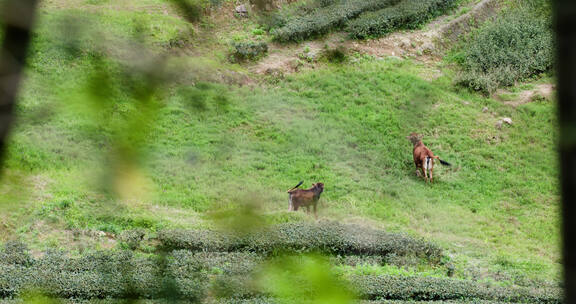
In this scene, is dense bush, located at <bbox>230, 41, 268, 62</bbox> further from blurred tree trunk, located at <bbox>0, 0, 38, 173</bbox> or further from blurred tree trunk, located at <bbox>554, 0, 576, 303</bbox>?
blurred tree trunk, located at <bbox>554, 0, 576, 303</bbox>

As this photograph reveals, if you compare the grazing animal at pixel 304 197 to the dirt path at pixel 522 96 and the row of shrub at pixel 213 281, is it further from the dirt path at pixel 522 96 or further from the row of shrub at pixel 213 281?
the dirt path at pixel 522 96

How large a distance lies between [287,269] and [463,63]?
12025mm

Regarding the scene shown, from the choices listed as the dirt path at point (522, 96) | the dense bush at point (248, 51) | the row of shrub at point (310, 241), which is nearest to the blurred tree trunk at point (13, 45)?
the row of shrub at point (310, 241)

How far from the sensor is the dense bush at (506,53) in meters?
12.2

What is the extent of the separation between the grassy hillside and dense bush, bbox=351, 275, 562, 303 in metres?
0.44

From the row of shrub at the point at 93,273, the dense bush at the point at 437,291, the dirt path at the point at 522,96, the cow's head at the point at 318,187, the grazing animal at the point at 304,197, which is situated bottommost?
the dense bush at the point at 437,291

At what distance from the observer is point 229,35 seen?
12.0 m

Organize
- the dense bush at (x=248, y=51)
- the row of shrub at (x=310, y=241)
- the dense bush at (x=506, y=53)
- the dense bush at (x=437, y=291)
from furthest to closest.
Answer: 1. the dense bush at (x=506, y=53)
2. the dense bush at (x=248, y=51)
3. the row of shrub at (x=310, y=241)
4. the dense bush at (x=437, y=291)

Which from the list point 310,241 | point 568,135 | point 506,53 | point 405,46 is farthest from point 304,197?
point 568,135

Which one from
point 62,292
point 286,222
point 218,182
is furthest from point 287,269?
point 218,182

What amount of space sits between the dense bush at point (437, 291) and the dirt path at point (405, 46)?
544cm

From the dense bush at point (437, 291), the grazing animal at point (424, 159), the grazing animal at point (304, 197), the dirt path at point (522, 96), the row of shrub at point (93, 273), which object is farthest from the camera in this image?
the dirt path at point (522, 96)

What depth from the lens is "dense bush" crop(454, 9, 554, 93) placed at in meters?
12.2

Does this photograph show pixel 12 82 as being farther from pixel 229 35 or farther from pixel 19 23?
pixel 229 35
